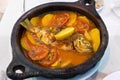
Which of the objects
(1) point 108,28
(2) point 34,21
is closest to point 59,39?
(2) point 34,21

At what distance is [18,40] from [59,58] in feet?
0.49

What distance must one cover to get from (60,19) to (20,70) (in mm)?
272

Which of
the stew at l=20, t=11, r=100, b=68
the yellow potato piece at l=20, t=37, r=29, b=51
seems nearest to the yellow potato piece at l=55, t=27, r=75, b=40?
the stew at l=20, t=11, r=100, b=68

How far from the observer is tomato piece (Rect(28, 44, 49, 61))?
803 mm

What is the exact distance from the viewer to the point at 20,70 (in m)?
0.75

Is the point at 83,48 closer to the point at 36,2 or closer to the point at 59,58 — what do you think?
the point at 59,58

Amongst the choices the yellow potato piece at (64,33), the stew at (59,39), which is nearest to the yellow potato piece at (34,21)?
the stew at (59,39)

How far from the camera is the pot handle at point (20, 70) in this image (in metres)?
0.72

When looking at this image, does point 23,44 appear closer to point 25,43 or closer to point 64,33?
point 25,43

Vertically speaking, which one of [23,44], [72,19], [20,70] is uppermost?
[72,19]

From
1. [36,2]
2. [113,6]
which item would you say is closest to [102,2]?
[113,6]

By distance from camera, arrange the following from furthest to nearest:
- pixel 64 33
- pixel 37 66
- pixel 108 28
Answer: pixel 108 28
pixel 64 33
pixel 37 66

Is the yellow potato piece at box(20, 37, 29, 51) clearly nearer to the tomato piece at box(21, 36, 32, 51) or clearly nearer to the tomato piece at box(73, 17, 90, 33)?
the tomato piece at box(21, 36, 32, 51)

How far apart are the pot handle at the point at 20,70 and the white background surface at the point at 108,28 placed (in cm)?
15
